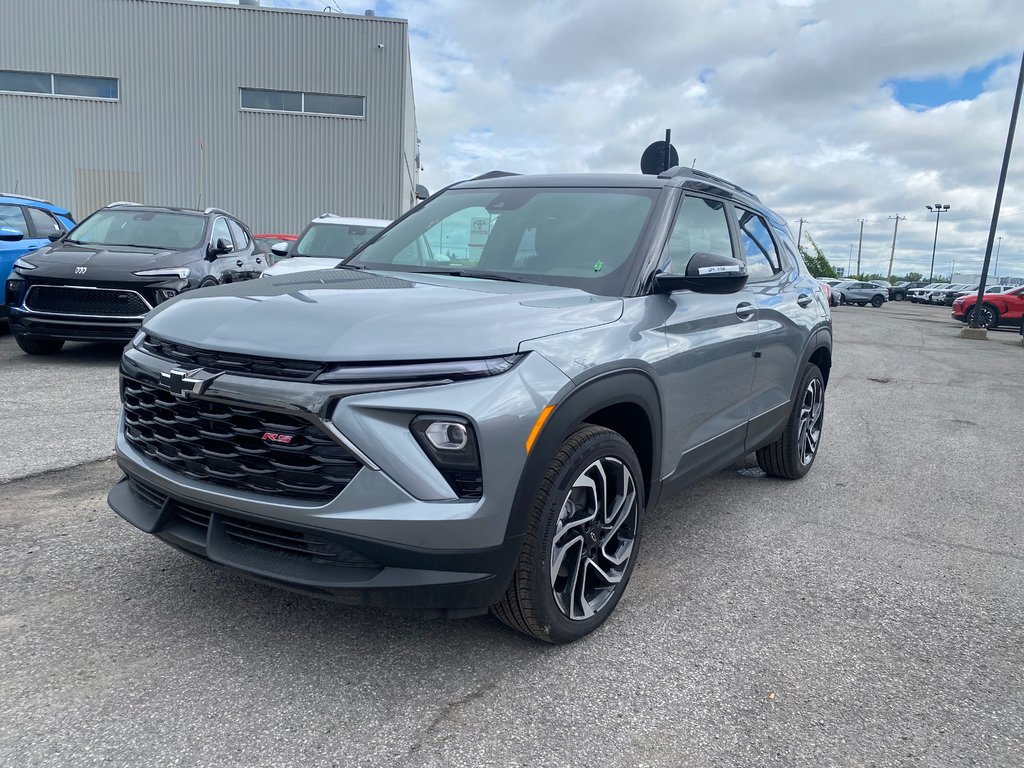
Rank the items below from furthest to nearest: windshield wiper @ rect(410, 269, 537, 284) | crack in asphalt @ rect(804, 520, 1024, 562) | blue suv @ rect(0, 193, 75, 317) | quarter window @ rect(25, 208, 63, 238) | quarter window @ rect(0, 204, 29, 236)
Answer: quarter window @ rect(25, 208, 63, 238), quarter window @ rect(0, 204, 29, 236), blue suv @ rect(0, 193, 75, 317), crack in asphalt @ rect(804, 520, 1024, 562), windshield wiper @ rect(410, 269, 537, 284)

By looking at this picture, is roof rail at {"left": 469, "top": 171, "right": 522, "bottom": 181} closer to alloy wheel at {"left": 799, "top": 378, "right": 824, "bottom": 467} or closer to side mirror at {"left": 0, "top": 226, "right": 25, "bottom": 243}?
alloy wheel at {"left": 799, "top": 378, "right": 824, "bottom": 467}

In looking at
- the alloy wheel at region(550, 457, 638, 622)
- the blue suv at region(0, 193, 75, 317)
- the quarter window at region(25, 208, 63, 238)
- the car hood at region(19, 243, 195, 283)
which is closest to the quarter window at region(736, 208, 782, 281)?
the alloy wheel at region(550, 457, 638, 622)

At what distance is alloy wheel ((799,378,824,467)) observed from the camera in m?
5.01

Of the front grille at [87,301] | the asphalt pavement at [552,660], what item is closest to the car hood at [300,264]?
the front grille at [87,301]

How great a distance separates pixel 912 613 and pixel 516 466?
6.43 feet

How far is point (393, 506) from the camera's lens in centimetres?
215

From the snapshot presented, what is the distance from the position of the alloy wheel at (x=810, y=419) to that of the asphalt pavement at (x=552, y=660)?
81 centimetres

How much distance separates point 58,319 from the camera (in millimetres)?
7363

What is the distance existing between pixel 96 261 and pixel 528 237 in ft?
18.9

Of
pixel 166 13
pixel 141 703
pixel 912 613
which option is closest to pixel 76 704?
pixel 141 703

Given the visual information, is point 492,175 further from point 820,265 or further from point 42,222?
point 820,265

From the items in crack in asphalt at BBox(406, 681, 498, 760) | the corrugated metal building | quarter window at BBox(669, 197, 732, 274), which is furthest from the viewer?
the corrugated metal building

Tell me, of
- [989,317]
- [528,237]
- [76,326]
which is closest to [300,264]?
[76,326]

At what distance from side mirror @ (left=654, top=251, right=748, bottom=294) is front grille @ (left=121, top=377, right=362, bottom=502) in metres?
1.53
